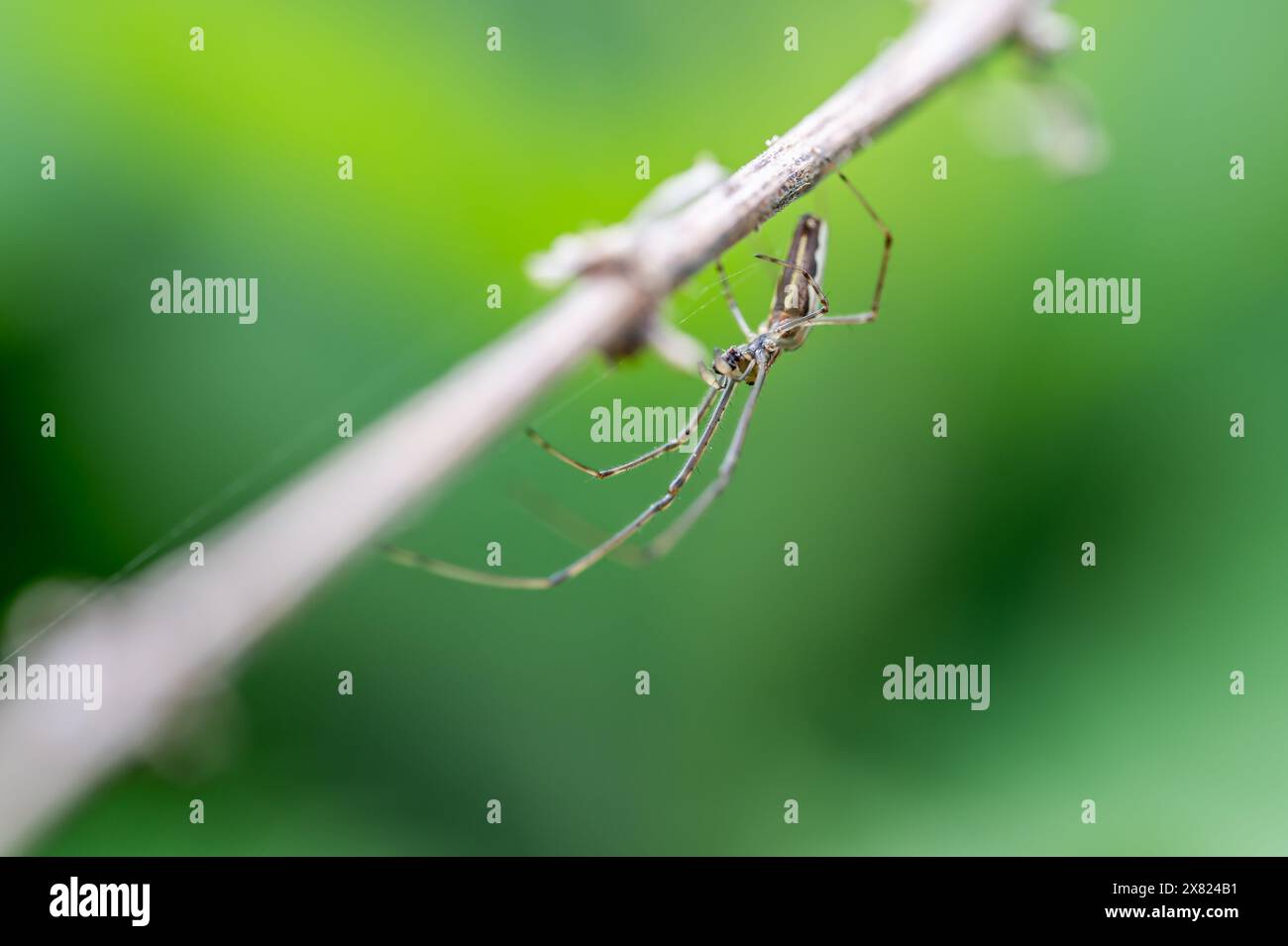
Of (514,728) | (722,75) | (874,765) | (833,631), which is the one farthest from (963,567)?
(722,75)

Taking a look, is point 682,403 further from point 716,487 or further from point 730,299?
point 716,487

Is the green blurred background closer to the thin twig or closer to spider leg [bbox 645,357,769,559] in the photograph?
spider leg [bbox 645,357,769,559]

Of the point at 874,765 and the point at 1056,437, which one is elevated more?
the point at 1056,437

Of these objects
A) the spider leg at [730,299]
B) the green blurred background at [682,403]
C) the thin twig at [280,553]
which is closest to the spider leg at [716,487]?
the spider leg at [730,299]

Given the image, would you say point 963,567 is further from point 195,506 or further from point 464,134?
point 195,506

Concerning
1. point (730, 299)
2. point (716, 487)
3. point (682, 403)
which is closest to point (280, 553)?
point (716, 487)

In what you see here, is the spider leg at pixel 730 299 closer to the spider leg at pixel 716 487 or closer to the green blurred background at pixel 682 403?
the green blurred background at pixel 682 403
